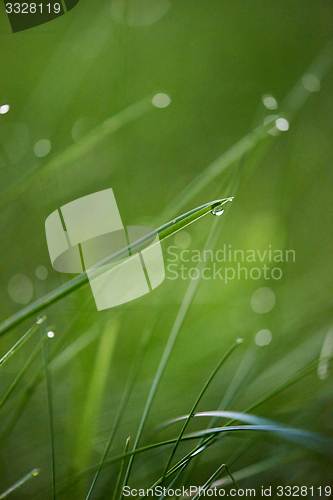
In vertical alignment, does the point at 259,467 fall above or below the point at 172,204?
below

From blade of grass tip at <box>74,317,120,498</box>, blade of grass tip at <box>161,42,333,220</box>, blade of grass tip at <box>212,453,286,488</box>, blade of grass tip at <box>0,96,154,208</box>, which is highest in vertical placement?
blade of grass tip at <box>0,96,154,208</box>

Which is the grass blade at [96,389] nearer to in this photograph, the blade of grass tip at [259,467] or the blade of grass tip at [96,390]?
the blade of grass tip at [96,390]

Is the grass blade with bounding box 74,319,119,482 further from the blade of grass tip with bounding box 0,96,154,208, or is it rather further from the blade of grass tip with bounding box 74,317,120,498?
the blade of grass tip with bounding box 0,96,154,208

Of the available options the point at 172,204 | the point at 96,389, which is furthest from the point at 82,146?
the point at 96,389

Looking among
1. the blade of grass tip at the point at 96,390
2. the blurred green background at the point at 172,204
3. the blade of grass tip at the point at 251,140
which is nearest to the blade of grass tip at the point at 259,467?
the blurred green background at the point at 172,204

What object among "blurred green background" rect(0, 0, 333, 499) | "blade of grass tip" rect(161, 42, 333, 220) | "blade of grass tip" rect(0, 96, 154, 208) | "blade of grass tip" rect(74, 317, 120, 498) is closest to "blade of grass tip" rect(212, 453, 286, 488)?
"blurred green background" rect(0, 0, 333, 499)

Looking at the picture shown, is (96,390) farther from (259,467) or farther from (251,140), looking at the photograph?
(251,140)
